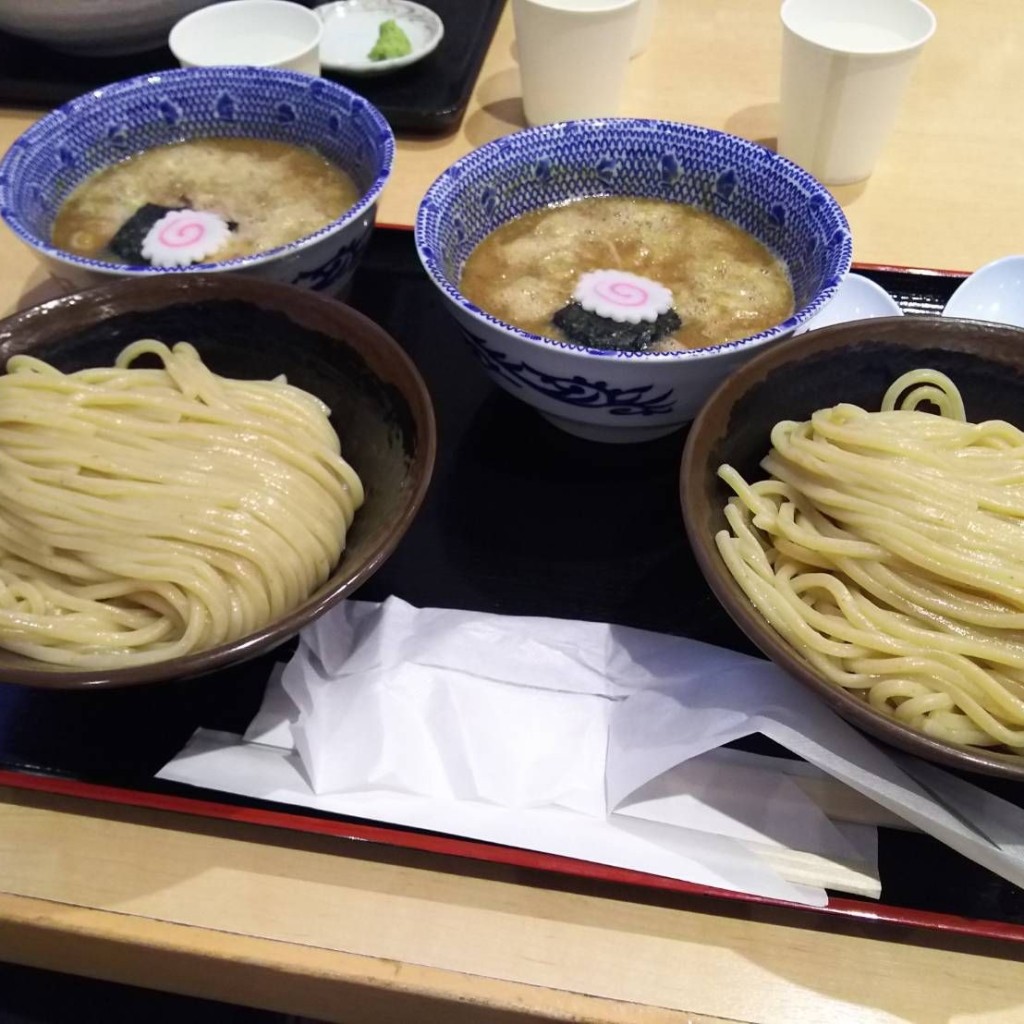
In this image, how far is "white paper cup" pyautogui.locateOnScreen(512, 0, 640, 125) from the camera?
1913 millimetres

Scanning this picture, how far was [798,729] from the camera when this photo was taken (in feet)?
3.38

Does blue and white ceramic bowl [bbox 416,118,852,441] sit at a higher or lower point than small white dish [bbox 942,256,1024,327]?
higher

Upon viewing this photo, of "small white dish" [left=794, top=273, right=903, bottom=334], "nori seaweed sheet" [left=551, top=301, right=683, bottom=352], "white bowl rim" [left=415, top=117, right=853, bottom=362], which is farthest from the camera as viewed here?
"small white dish" [left=794, top=273, right=903, bottom=334]

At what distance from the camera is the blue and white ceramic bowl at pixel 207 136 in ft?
4.63

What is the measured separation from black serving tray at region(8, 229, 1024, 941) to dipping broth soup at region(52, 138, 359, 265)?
0.53 feet

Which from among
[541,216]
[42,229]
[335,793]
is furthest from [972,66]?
[335,793]

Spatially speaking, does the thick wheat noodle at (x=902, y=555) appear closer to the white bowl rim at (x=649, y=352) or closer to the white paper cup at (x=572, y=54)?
the white bowl rim at (x=649, y=352)

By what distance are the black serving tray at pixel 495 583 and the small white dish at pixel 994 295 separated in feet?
0.19

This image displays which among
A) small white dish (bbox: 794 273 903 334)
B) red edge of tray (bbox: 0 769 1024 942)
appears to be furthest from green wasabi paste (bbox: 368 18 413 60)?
red edge of tray (bbox: 0 769 1024 942)

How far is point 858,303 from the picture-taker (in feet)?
5.31

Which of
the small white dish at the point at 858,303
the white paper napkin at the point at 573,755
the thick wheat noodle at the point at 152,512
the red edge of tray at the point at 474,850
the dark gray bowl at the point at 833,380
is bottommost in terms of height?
the red edge of tray at the point at 474,850

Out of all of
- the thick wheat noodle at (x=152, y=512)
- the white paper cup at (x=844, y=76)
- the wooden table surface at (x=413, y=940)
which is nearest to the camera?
the wooden table surface at (x=413, y=940)

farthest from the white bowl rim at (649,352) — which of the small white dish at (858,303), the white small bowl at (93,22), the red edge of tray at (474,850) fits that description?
the white small bowl at (93,22)

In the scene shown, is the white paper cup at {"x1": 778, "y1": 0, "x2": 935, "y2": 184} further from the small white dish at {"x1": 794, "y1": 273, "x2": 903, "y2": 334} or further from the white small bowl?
the white small bowl
